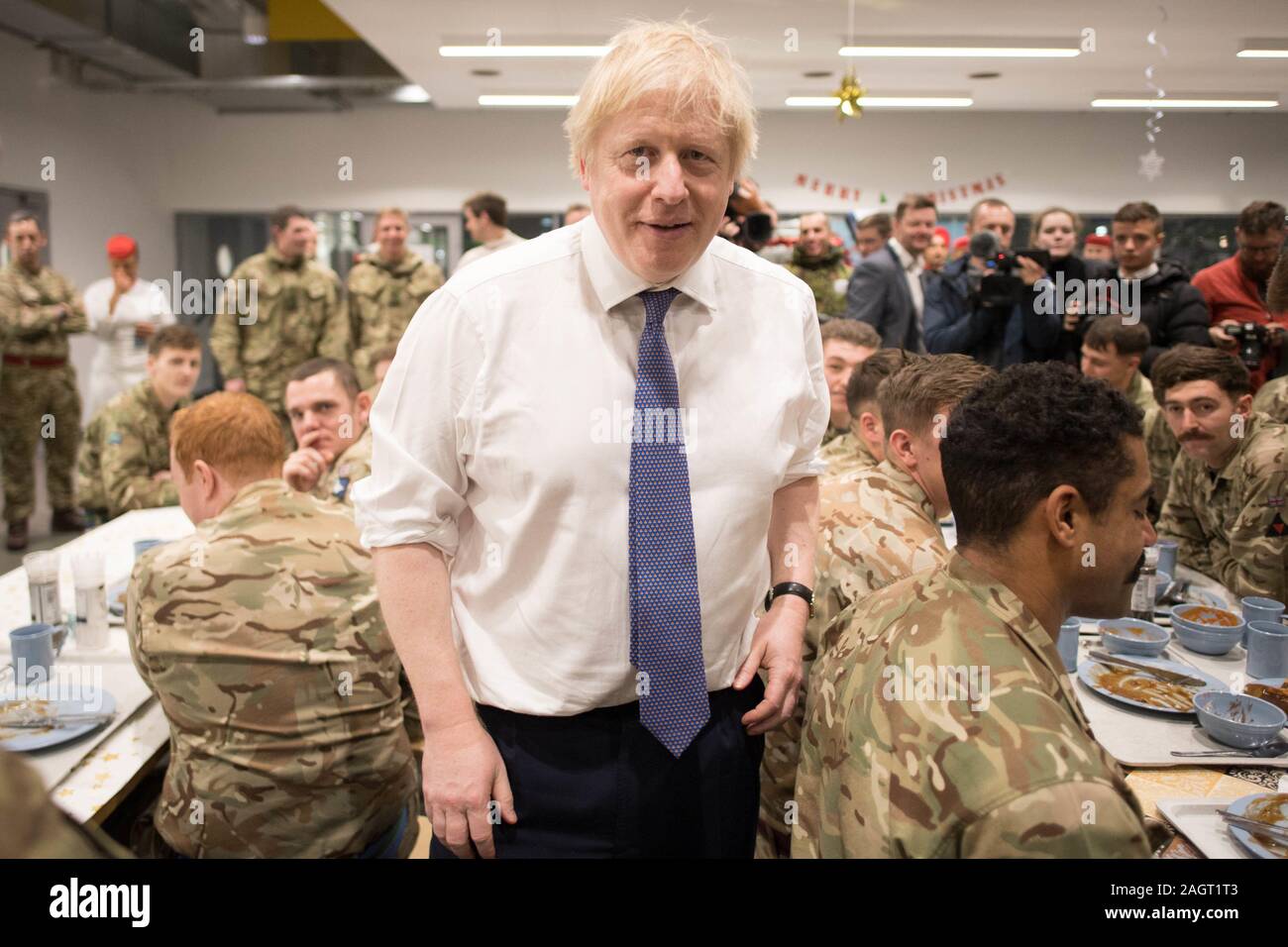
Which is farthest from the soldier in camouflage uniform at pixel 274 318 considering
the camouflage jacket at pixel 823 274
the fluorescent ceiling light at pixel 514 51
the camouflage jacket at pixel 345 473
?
the camouflage jacket at pixel 345 473

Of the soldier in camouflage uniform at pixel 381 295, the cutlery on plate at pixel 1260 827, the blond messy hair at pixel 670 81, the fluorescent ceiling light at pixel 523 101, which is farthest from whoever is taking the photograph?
the fluorescent ceiling light at pixel 523 101

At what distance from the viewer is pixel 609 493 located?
1.13m

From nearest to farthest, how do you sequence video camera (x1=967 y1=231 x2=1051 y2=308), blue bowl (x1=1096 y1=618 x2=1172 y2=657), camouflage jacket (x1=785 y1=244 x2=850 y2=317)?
blue bowl (x1=1096 y1=618 x2=1172 y2=657) < video camera (x1=967 y1=231 x2=1051 y2=308) < camouflage jacket (x1=785 y1=244 x2=850 y2=317)

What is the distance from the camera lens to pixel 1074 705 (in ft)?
3.32

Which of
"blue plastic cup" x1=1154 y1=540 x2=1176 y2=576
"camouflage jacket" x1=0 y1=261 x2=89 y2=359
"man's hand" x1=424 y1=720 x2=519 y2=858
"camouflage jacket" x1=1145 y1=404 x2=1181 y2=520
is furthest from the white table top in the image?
"camouflage jacket" x1=0 y1=261 x2=89 y2=359

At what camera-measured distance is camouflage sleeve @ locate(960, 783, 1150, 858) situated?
33.9 inches

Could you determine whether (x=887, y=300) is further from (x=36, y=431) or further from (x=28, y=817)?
(x=36, y=431)

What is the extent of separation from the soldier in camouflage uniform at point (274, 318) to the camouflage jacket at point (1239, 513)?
4.27 m

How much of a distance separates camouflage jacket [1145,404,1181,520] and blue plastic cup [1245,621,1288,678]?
112cm

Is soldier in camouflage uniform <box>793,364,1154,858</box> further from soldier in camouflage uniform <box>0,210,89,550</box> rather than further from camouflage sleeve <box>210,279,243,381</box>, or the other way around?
soldier in camouflage uniform <box>0,210,89,550</box>

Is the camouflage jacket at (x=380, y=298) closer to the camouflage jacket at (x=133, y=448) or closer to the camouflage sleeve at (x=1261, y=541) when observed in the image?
the camouflage jacket at (x=133, y=448)

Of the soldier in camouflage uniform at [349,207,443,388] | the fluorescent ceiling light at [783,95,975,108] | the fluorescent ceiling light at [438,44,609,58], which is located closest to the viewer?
the soldier in camouflage uniform at [349,207,443,388]

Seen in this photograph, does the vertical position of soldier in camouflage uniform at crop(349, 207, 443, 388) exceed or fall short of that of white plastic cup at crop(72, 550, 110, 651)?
it exceeds it

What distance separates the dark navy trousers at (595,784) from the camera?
1.16m
